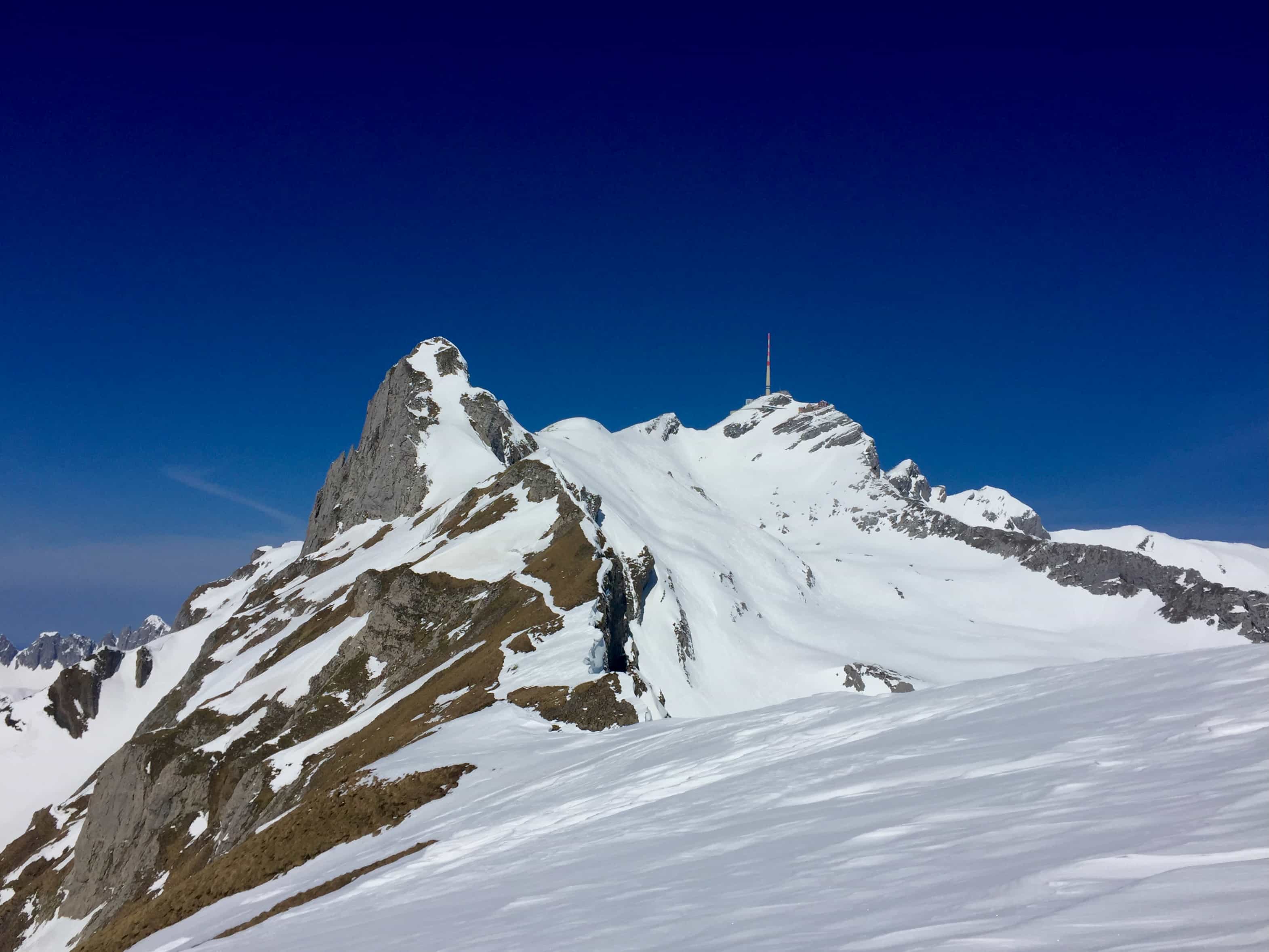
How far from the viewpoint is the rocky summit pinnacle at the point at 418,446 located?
367ft

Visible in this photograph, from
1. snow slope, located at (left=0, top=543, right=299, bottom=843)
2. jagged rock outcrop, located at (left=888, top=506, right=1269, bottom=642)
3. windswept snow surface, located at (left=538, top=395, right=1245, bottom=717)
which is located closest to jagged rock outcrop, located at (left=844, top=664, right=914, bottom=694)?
windswept snow surface, located at (left=538, top=395, right=1245, bottom=717)

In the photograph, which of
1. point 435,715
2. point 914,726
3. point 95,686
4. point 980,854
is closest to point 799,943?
point 980,854

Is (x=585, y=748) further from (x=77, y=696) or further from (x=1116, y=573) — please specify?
(x=1116, y=573)

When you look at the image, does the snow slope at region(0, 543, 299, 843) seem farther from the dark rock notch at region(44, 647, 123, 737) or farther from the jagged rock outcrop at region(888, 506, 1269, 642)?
the jagged rock outcrop at region(888, 506, 1269, 642)

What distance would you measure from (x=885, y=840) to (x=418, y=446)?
114m

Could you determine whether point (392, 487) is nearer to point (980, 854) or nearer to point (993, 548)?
point (980, 854)

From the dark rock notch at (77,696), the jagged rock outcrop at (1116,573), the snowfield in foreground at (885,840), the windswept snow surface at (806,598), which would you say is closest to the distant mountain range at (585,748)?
the snowfield in foreground at (885,840)

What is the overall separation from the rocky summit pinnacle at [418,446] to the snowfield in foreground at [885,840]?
302ft

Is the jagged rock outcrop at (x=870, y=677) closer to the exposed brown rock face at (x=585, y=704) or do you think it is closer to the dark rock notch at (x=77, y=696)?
the exposed brown rock face at (x=585, y=704)

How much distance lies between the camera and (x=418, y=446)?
115250 millimetres

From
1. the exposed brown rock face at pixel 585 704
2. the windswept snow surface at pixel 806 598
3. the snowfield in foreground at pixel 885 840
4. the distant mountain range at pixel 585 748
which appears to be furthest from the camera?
the windswept snow surface at pixel 806 598

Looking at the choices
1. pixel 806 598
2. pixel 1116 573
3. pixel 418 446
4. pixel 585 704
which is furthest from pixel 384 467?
pixel 1116 573

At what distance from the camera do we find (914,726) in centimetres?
1221

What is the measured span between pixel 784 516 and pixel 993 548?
47078mm
